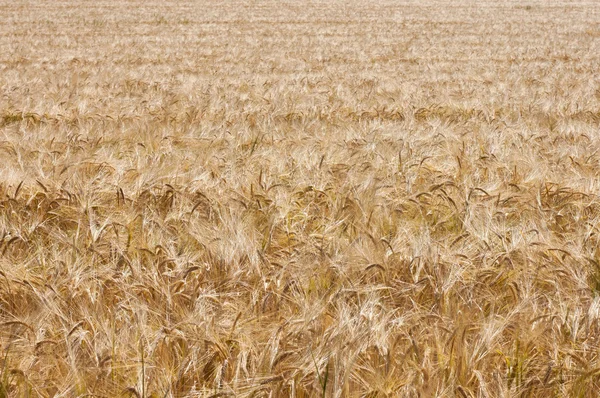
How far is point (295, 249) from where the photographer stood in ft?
7.71

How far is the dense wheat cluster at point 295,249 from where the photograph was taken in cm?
157

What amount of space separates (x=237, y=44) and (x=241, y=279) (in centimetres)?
1147

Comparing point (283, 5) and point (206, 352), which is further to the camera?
point (283, 5)

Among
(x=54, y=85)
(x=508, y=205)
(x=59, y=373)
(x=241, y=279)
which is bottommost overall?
(x=54, y=85)

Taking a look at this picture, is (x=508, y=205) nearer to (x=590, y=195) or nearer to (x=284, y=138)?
(x=590, y=195)

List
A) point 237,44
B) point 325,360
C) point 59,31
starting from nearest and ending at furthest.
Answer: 1. point 325,360
2. point 237,44
3. point 59,31

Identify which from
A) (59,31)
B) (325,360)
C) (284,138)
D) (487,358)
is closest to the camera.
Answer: (325,360)

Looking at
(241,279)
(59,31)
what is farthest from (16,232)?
(59,31)

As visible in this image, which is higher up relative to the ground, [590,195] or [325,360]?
[325,360]

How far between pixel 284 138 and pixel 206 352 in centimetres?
307

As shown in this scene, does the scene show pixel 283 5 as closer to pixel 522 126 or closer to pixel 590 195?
pixel 522 126

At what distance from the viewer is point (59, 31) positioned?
1546 centimetres

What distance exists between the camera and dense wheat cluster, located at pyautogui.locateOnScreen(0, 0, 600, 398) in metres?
1.57

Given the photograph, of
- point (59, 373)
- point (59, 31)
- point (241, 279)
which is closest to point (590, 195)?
point (241, 279)
